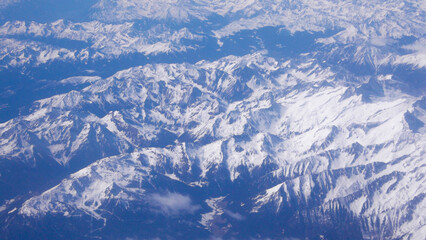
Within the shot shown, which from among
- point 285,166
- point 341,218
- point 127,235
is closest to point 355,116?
point 285,166

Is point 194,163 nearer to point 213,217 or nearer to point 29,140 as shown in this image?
point 213,217

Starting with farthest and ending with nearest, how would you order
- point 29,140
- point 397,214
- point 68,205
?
point 29,140
point 68,205
point 397,214

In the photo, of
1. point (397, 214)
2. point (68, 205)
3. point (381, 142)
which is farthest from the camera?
point (381, 142)

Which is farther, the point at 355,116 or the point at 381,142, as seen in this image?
the point at 355,116

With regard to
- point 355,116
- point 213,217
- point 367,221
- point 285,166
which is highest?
point 355,116

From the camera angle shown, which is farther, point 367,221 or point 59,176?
point 59,176

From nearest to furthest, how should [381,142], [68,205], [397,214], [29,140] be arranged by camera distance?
[397,214] → [68,205] → [381,142] → [29,140]

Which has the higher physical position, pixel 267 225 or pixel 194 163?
pixel 194 163

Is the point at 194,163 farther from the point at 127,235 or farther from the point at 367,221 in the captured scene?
the point at 367,221

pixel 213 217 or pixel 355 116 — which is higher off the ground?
pixel 355 116

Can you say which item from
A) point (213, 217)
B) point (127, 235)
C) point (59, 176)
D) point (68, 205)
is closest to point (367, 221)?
point (213, 217)
